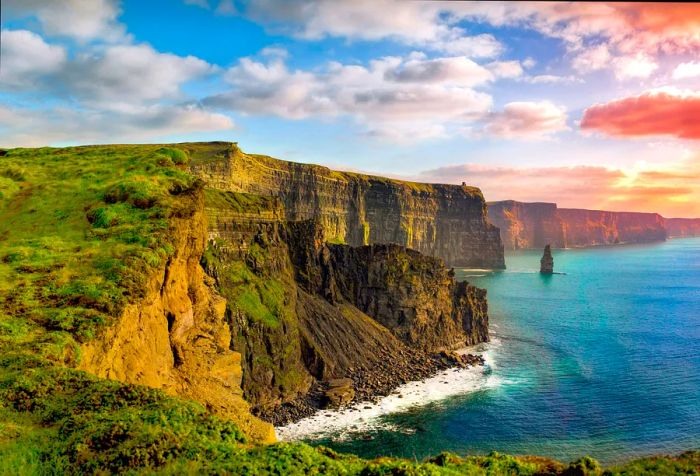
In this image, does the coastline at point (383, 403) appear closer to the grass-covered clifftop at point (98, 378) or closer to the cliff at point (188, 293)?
the cliff at point (188, 293)

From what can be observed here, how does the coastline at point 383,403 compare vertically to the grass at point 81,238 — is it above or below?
below

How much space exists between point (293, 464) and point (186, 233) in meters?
27.6

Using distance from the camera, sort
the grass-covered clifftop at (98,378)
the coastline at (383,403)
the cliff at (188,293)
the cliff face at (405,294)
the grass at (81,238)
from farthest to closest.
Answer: the cliff face at (405,294) → the coastline at (383,403) → the cliff at (188,293) → the grass at (81,238) → the grass-covered clifftop at (98,378)

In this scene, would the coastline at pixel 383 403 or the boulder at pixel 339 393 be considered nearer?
the coastline at pixel 383 403

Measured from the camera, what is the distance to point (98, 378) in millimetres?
23219

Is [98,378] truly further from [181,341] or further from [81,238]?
[81,238]

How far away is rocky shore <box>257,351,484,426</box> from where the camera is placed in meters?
72.6

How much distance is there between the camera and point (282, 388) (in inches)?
3024

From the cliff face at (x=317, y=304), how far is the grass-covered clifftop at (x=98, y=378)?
1437 inches

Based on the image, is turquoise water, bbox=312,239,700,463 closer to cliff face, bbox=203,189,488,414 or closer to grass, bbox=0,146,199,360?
cliff face, bbox=203,189,488,414

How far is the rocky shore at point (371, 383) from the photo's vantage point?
72562 mm

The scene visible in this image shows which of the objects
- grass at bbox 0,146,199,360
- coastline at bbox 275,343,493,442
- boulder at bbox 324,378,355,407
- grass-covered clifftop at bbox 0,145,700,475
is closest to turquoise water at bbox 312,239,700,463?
coastline at bbox 275,343,493,442

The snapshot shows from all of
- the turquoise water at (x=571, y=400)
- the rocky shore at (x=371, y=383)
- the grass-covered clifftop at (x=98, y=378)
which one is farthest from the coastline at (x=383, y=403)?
the grass-covered clifftop at (x=98, y=378)

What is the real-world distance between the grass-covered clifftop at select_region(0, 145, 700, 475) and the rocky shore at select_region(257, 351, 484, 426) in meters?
38.9
